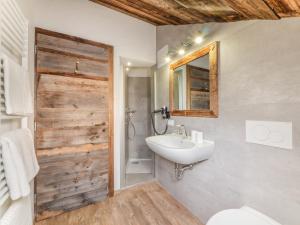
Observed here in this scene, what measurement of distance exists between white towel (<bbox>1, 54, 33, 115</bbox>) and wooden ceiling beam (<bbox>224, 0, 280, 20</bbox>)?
4.46 feet

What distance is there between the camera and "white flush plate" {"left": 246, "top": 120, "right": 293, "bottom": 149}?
1.00m

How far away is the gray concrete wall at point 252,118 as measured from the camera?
984 mm

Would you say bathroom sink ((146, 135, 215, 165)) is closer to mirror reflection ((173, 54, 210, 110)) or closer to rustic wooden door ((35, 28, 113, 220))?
mirror reflection ((173, 54, 210, 110))

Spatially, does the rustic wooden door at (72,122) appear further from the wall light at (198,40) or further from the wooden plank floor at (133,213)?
the wall light at (198,40)

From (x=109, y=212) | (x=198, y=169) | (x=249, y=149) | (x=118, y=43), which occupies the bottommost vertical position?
(x=109, y=212)

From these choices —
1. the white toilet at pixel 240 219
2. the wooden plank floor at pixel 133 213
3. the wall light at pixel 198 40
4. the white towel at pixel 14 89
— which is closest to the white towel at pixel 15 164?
the white towel at pixel 14 89

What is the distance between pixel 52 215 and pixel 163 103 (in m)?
1.95

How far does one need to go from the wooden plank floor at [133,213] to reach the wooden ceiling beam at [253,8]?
1898mm

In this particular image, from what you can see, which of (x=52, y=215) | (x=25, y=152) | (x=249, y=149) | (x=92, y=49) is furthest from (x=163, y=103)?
(x=52, y=215)

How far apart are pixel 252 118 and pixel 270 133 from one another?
0.16 meters

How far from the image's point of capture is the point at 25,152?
109 cm

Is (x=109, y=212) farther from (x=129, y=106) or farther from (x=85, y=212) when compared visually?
(x=129, y=106)

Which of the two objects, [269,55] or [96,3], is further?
[96,3]

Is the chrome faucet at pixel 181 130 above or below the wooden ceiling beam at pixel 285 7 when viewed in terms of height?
below
